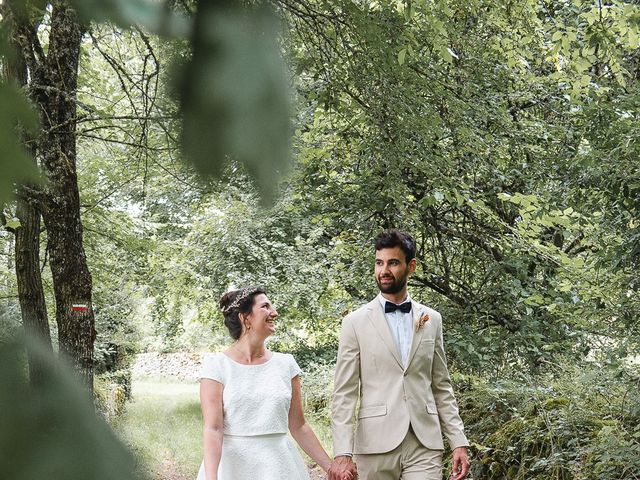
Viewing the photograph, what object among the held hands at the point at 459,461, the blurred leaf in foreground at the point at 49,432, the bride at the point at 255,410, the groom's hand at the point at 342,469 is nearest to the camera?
the blurred leaf in foreground at the point at 49,432

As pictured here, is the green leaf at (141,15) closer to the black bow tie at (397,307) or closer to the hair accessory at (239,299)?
the black bow tie at (397,307)

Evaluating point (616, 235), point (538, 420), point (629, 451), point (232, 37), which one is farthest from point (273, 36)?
point (538, 420)

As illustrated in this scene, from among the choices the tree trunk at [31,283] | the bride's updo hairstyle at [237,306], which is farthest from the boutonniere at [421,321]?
the tree trunk at [31,283]

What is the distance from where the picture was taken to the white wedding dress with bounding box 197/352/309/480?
344 cm

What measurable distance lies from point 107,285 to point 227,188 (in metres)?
5.22

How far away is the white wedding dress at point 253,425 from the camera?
11.3 ft

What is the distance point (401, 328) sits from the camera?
3.43 m

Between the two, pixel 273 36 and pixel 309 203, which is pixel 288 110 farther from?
pixel 309 203

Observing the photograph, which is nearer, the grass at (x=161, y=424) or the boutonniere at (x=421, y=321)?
the grass at (x=161, y=424)

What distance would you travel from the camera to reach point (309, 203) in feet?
21.0

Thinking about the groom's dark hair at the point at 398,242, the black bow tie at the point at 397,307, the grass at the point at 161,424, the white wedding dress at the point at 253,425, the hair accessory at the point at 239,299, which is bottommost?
the white wedding dress at the point at 253,425

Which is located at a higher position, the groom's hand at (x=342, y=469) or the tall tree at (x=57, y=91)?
the tall tree at (x=57, y=91)

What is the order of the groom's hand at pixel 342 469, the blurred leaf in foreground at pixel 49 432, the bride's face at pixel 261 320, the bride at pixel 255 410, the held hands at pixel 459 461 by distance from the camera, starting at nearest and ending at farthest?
the blurred leaf in foreground at pixel 49 432 < the groom's hand at pixel 342 469 < the held hands at pixel 459 461 < the bride at pixel 255 410 < the bride's face at pixel 261 320

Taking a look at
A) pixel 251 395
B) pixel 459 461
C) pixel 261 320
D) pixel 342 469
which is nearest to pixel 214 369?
pixel 251 395
